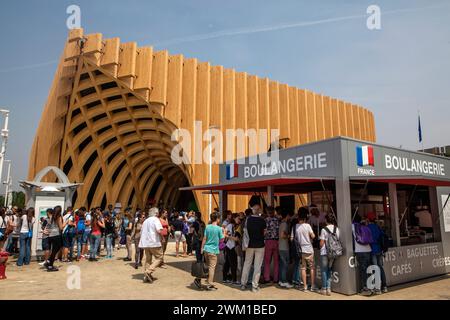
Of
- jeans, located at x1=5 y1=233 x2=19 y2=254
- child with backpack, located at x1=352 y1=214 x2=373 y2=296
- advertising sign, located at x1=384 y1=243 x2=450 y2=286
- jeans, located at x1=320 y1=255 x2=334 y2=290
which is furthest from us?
jeans, located at x1=5 y1=233 x2=19 y2=254

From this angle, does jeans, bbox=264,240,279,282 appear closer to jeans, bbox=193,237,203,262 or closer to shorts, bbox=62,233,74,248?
jeans, bbox=193,237,203,262

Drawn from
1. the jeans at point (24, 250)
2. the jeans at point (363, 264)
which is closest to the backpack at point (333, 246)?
the jeans at point (363, 264)

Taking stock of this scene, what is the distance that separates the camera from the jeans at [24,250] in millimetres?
9977

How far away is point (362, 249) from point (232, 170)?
18.3 ft

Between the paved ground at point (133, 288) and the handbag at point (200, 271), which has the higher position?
the handbag at point (200, 271)

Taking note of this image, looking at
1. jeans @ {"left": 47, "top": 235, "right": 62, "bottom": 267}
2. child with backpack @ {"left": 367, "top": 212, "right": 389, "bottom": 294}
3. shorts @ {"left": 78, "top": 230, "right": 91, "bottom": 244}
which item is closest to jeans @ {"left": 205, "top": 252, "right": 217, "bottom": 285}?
child with backpack @ {"left": 367, "top": 212, "right": 389, "bottom": 294}

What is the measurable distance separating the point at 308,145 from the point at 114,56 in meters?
17.4

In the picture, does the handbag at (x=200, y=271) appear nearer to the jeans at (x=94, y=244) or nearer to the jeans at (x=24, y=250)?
the jeans at (x=94, y=244)

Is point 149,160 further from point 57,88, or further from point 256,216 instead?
point 256,216

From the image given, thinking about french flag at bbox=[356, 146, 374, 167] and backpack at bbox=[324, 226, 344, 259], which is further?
french flag at bbox=[356, 146, 374, 167]

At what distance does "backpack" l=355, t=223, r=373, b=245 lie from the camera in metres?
6.86

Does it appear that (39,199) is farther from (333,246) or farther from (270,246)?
(333,246)

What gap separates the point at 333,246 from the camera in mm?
6844

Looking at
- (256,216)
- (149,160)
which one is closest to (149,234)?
(256,216)
